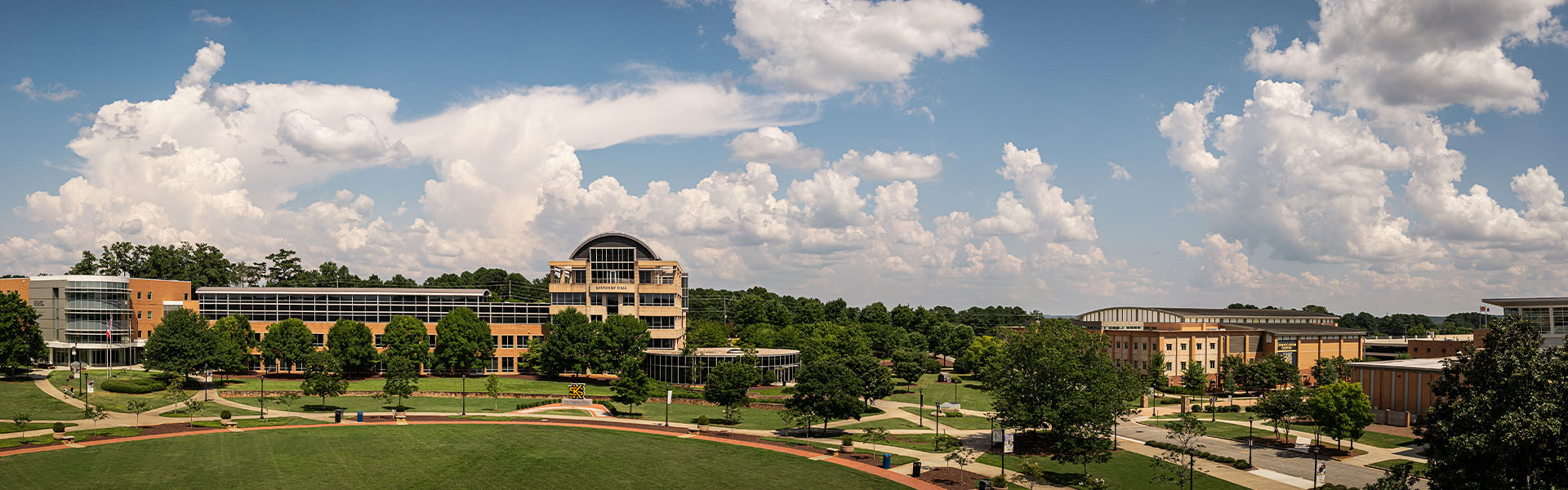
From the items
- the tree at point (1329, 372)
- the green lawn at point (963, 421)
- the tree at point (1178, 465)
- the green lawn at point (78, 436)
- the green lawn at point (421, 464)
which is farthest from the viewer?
the tree at point (1329, 372)

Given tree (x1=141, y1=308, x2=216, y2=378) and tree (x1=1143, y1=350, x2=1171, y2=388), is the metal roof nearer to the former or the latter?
tree (x1=141, y1=308, x2=216, y2=378)

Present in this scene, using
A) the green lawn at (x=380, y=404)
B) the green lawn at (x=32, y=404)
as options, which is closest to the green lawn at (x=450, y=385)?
the green lawn at (x=380, y=404)

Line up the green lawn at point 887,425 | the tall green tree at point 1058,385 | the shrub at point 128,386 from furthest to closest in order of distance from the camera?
the shrub at point 128,386 < the green lawn at point 887,425 < the tall green tree at point 1058,385

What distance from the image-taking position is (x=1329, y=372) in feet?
322

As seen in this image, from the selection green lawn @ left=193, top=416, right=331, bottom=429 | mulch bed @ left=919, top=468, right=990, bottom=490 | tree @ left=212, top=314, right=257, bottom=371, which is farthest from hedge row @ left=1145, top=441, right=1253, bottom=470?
tree @ left=212, top=314, right=257, bottom=371

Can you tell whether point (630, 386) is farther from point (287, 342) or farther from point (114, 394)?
point (287, 342)

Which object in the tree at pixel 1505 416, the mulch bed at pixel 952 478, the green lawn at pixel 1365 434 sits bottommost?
the green lawn at pixel 1365 434

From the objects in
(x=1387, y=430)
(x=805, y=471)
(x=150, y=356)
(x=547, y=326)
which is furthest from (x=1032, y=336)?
(x=150, y=356)

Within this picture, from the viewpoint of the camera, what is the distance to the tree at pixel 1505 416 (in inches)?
953

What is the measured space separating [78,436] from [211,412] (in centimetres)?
1280

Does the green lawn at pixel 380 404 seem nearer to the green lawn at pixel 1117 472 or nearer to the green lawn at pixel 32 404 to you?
the green lawn at pixel 32 404

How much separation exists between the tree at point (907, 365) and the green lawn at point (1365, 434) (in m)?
30.3

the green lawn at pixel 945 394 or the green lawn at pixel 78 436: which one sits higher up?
the green lawn at pixel 78 436

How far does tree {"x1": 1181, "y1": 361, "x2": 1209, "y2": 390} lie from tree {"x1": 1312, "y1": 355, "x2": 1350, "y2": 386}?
12.9 metres
